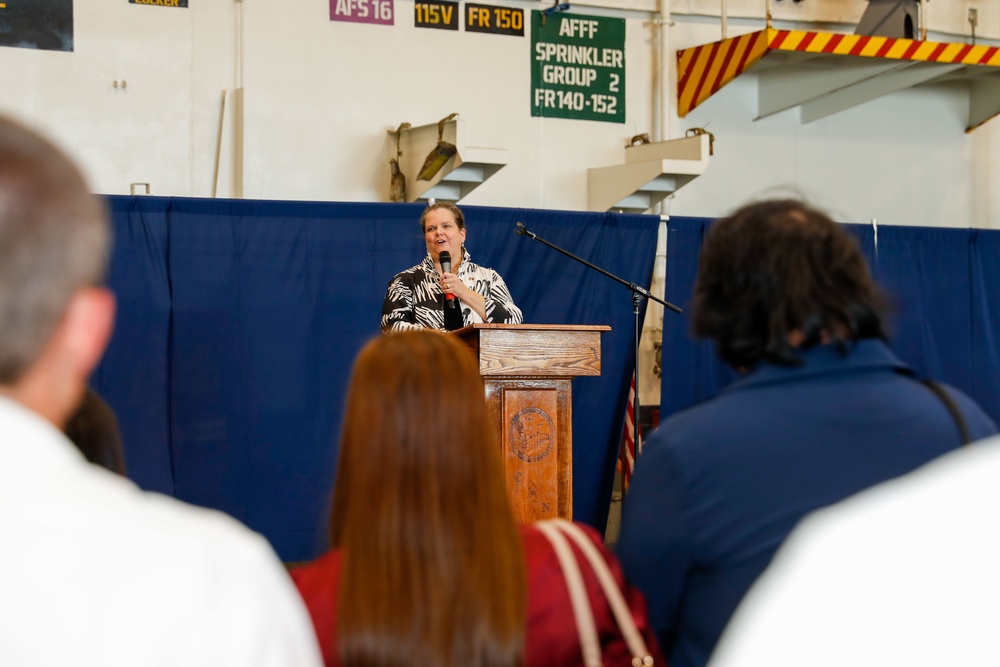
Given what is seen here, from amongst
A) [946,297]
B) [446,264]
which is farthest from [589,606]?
[946,297]

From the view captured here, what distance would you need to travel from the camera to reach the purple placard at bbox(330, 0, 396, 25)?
19.9 feet

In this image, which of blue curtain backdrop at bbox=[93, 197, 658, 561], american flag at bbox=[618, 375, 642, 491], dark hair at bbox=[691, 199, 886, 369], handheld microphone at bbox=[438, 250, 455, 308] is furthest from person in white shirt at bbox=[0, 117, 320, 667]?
american flag at bbox=[618, 375, 642, 491]

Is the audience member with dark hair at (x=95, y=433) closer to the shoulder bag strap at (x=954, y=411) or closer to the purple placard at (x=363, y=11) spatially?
the shoulder bag strap at (x=954, y=411)

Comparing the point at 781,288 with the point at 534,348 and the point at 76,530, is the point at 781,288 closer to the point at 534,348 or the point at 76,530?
the point at 76,530

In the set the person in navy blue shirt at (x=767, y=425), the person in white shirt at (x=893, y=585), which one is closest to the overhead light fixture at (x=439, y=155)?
the person in navy blue shirt at (x=767, y=425)

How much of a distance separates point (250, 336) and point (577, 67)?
275cm

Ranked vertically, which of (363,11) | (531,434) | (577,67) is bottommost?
(531,434)

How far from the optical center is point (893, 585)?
41 centimetres

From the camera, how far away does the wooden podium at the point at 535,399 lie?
366 cm

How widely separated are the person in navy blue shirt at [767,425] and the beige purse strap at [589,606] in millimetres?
113

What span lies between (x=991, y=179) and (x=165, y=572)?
306 inches

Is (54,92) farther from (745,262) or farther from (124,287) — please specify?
(745,262)

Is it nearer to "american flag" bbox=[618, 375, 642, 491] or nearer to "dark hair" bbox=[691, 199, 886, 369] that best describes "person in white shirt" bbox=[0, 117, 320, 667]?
"dark hair" bbox=[691, 199, 886, 369]

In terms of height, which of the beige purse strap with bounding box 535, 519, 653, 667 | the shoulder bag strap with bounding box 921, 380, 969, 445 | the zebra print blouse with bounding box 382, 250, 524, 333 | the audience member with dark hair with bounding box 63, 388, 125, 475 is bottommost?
the beige purse strap with bounding box 535, 519, 653, 667
